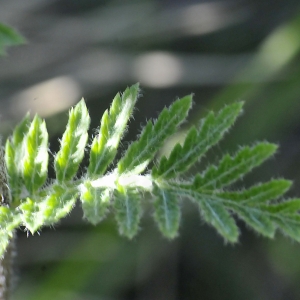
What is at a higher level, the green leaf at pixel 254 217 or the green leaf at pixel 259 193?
the green leaf at pixel 259 193

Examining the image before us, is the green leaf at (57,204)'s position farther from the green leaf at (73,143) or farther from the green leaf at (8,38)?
the green leaf at (8,38)

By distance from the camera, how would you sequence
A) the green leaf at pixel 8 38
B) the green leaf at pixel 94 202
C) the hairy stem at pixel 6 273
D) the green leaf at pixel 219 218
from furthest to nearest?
1. the green leaf at pixel 8 38
2. the hairy stem at pixel 6 273
3. the green leaf at pixel 219 218
4. the green leaf at pixel 94 202

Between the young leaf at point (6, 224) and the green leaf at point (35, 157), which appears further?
the green leaf at point (35, 157)

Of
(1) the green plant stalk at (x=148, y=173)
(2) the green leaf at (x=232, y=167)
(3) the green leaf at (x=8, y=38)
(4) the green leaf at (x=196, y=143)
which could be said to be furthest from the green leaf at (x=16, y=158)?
(2) the green leaf at (x=232, y=167)

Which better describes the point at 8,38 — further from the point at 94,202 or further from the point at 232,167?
the point at 232,167

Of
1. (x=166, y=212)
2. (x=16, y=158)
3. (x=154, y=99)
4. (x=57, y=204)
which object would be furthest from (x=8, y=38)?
(x=154, y=99)

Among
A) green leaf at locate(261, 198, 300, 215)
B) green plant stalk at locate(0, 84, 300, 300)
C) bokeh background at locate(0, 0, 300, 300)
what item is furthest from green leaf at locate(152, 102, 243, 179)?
bokeh background at locate(0, 0, 300, 300)

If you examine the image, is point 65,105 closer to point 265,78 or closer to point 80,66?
point 80,66
